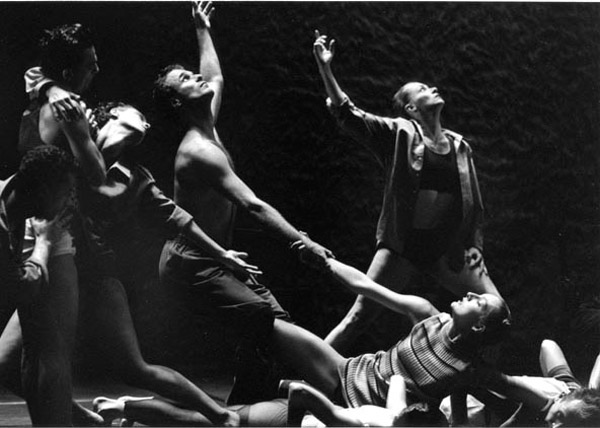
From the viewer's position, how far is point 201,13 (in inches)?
256

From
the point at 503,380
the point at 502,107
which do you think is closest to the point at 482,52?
the point at 502,107

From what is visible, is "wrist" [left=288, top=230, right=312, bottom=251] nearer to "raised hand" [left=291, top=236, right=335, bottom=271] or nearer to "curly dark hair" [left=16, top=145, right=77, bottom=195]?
"raised hand" [left=291, top=236, right=335, bottom=271]

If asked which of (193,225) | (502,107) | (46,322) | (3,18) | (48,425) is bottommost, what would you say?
(48,425)

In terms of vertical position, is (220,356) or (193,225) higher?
(193,225)

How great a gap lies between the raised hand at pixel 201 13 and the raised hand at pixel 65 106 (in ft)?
2.70

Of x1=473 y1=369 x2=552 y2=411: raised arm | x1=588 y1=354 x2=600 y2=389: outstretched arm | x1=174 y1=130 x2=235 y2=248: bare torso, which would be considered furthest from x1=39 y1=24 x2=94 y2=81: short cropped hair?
x1=588 y1=354 x2=600 y2=389: outstretched arm

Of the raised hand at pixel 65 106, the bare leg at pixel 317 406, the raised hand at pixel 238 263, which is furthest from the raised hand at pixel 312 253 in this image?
the raised hand at pixel 65 106

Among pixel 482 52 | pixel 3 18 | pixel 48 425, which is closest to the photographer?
pixel 48 425

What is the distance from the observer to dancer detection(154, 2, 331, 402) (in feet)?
20.5


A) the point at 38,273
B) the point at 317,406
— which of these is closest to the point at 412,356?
the point at 317,406

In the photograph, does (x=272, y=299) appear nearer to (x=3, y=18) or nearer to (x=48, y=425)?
(x=48, y=425)

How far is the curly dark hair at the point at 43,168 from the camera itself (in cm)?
605

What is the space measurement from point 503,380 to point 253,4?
2494 mm

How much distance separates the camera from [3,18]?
6.46 meters
